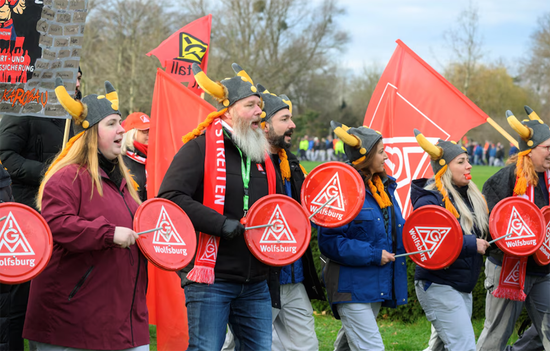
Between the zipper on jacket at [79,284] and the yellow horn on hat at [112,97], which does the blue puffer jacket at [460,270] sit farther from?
the zipper on jacket at [79,284]

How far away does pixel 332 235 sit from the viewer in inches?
175

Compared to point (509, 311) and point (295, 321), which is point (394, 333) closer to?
point (509, 311)

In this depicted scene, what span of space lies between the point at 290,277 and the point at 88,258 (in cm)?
174

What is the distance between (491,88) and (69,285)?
53703 millimetres

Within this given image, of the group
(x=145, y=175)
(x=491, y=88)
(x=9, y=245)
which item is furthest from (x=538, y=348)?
(x=491, y=88)

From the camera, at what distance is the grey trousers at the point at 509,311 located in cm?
520

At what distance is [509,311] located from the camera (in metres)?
5.36

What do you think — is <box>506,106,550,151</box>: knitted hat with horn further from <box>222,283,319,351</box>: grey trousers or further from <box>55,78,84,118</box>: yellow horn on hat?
<box>55,78,84,118</box>: yellow horn on hat

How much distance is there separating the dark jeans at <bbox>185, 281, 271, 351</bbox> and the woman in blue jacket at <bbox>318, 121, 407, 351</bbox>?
30.4 inches

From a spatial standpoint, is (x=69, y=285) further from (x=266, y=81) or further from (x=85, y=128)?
(x=266, y=81)

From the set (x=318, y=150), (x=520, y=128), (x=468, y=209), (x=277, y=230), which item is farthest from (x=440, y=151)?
(x=318, y=150)

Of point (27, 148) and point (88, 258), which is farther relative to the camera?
point (27, 148)

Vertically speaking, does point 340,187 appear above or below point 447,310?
above

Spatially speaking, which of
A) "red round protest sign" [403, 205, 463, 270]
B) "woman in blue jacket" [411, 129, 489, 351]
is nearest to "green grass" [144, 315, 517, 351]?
"woman in blue jacket" [411, 129, 489, 351]
